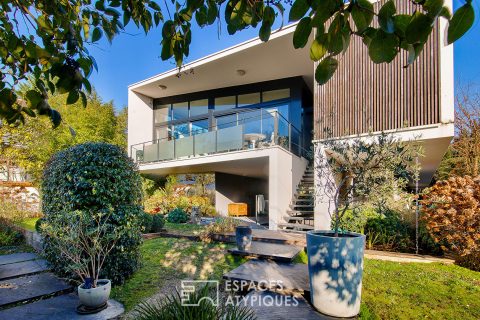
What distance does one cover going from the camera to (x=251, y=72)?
40.8 ft

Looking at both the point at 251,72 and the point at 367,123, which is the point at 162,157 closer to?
Result: the point at 251,72

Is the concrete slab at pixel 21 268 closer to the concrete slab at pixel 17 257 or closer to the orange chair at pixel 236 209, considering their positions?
the concrete slab at pixel 17 257

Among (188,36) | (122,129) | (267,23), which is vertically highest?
(122,129)

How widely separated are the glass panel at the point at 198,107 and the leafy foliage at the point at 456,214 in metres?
11.4

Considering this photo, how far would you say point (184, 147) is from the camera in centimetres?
1252

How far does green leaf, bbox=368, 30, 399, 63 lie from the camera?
905mm

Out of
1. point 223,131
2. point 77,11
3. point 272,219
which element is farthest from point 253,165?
point 77,11

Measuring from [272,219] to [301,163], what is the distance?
12.0 feet

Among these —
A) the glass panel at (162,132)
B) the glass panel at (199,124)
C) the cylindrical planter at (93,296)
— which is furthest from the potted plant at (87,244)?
the glass panel at (162,132)

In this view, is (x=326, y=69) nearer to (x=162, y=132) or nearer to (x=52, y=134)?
(x=162, y=132)

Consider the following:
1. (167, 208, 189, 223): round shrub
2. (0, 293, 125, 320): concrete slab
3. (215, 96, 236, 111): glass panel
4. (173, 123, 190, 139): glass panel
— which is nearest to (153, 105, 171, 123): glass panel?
(173, 123, 190, 139): glass panel

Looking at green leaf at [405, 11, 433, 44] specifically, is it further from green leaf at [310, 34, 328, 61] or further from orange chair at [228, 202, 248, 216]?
orange chair at [228, 202, 248, 216]

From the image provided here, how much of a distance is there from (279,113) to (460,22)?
9456 millimetres

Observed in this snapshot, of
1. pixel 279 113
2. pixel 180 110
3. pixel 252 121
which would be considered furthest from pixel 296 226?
A: pixel 180 110
